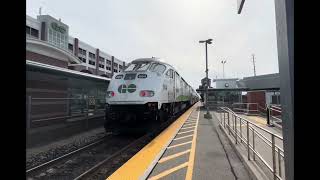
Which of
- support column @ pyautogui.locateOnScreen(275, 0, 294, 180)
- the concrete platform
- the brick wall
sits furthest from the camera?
the brick wall

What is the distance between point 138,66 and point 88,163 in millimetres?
6030

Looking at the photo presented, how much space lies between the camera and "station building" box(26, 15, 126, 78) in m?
20.0

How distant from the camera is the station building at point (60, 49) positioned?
20.0 metres

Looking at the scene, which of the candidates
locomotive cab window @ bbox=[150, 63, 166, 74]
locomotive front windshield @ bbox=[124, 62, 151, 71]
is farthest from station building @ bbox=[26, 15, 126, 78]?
locomotive cab window @ bbox=[150, 63, 166, 74]

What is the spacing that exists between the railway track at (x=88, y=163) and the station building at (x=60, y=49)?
5816 mm

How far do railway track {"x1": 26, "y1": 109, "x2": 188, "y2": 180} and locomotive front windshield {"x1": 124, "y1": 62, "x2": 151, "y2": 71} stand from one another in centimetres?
347

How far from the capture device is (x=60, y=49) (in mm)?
22172

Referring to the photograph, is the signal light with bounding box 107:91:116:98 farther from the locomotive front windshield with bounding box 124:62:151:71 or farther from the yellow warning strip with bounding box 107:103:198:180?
the yellow warning strip with bounding box 107:103:198:180

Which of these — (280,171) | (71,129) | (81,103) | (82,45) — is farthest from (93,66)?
(280,171)

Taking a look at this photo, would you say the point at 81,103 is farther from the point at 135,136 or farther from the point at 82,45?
the point at 82,45

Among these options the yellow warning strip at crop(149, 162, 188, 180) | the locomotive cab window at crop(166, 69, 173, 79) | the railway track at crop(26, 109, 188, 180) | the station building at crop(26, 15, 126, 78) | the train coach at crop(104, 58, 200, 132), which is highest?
the station building at crop(26, 15, 126, 78)

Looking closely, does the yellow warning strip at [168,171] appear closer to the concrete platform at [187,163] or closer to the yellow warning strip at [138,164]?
the concrete platform at [187,163]

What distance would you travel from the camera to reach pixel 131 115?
10992 millimetres
